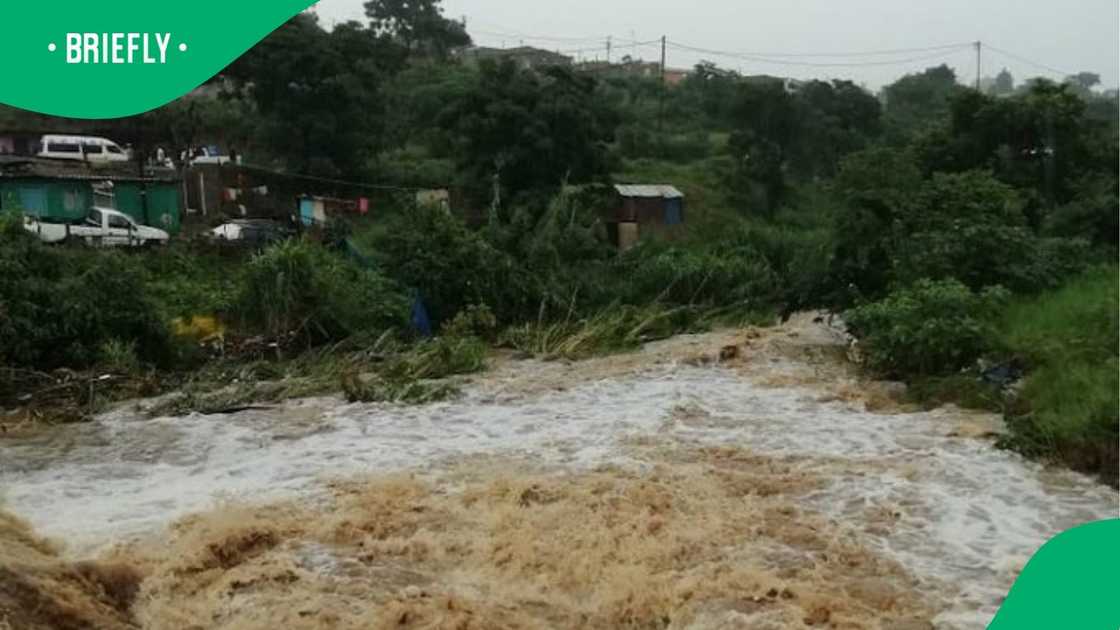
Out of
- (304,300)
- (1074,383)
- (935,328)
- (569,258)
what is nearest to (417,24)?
(569,258)

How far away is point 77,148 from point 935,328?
19.0 meters

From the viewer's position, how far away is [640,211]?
70.1 feet

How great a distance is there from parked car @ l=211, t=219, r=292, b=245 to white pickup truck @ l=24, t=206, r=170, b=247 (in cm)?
90

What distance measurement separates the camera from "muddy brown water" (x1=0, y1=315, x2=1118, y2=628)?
5.28 m

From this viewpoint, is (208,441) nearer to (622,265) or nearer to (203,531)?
(203,531)

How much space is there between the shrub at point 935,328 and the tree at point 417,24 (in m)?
22.3

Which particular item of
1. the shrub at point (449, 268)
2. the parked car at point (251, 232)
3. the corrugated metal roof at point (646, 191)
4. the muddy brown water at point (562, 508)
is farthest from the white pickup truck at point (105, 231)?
the corrugated metal roof at point (646, 191)

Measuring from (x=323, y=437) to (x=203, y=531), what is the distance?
262cm

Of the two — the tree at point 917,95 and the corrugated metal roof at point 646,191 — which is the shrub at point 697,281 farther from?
the tree at point 917,95

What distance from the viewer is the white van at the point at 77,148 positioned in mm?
22188

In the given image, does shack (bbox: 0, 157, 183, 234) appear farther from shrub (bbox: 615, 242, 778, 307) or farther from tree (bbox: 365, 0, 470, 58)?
tree (bbox: 365, 0, 470, 58)

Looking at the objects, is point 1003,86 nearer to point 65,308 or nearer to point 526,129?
point 526,129

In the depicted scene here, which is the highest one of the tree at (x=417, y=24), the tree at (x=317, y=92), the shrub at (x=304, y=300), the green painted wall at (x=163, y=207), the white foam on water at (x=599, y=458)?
the tree at (x=417, y=24)

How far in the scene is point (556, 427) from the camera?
9.02 metres
